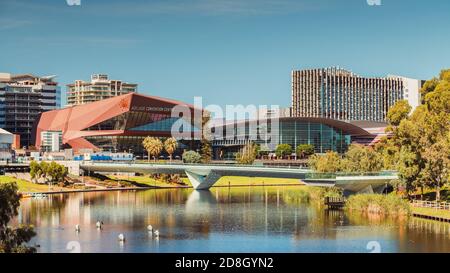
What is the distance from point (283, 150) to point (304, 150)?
4.80m

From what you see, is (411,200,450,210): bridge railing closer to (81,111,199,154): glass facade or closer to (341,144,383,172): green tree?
(341,144,383,172): green tree

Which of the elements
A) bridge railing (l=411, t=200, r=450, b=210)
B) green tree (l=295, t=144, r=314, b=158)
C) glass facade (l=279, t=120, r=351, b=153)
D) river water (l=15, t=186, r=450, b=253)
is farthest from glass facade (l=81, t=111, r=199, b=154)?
bridge railing (l=411, t=200, r=450, b=210)

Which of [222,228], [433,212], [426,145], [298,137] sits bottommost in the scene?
[222,228]

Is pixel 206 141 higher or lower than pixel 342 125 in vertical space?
lower

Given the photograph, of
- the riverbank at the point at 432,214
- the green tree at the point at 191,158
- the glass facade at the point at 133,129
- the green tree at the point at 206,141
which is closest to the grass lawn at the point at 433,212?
the riverbank at the point at 432,214

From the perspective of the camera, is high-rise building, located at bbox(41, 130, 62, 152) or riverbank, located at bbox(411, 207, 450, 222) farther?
high-rise building, located at bbox(41, 130, 62, 152)

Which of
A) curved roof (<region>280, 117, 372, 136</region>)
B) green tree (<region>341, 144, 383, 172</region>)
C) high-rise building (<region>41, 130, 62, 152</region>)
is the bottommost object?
green tree (<region>341, 144, 383, 172</region>)

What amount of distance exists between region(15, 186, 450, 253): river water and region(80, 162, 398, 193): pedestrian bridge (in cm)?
374

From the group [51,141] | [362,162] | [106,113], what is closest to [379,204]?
[362,162]

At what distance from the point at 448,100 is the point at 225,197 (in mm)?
31278

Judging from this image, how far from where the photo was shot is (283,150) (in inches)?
6668

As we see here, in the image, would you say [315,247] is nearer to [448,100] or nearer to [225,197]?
[448,100]

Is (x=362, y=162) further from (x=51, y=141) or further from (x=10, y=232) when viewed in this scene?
(x=51, y=141)

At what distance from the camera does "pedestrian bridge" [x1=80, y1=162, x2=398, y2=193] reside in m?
78.6
